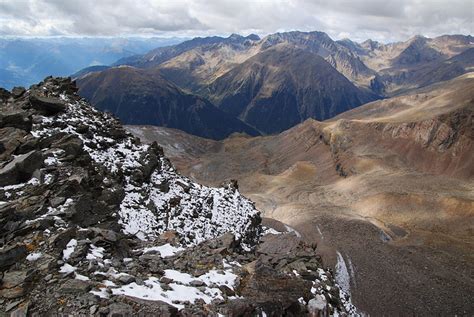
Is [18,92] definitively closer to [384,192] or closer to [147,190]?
[147,190]

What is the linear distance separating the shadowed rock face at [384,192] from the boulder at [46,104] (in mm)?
22225

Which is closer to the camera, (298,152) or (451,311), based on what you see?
(451,311)

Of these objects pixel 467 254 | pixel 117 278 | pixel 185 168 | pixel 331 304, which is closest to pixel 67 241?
pixel 117 278

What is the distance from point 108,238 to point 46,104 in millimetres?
16418

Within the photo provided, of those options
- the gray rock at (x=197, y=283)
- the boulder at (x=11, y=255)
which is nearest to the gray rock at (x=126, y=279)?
the gray rock at (x=197, y=283)

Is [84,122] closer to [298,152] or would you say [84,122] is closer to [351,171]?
[351,171]

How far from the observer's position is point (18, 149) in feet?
80.0

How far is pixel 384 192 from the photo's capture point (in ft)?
255

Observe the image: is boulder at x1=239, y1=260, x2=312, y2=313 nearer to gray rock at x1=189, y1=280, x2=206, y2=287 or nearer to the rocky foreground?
the rocky foreground

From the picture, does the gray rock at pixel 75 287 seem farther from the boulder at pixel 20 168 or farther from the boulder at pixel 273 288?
the boulder at pixel 20 168

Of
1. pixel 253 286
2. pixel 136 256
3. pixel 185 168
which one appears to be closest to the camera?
pixel 253 286

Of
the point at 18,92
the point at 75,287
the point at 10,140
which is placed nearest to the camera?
the point at 75,287

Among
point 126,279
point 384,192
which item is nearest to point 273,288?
point 126,279

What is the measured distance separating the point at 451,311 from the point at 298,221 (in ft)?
101
